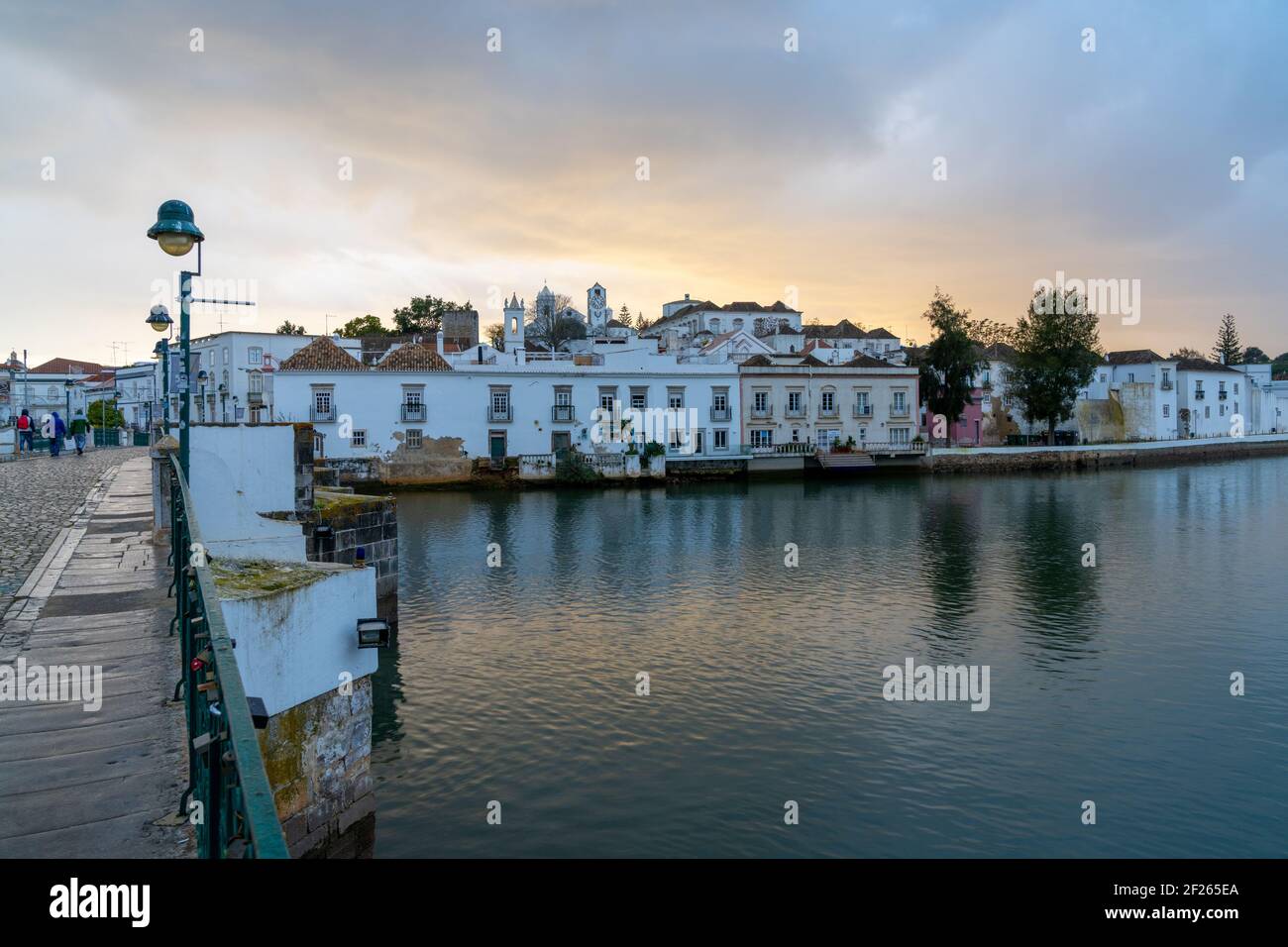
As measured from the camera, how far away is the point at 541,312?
98875mm

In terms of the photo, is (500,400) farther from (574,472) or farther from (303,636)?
(303,636)

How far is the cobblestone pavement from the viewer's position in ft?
37.9

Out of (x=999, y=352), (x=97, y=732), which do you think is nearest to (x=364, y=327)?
(x=999, y=352)

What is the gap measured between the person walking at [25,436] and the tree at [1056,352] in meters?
63.3

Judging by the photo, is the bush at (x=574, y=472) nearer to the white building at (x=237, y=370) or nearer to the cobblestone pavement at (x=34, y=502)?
the white building at (x=237, y=370)

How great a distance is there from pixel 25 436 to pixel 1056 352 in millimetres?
65309

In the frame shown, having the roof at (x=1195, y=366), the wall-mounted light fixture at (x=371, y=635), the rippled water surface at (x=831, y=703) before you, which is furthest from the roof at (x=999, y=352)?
the wall-mounted light fixture at (x=371, y=635)

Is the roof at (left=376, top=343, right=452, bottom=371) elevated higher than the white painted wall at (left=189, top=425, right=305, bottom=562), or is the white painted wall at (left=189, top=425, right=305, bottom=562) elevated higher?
the roof at (left=376, top=343, right=452, bottom=371)

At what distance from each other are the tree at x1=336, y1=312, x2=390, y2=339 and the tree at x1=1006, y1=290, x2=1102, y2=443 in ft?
174

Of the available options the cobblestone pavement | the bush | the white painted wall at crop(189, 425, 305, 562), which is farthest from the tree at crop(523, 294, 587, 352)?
the white painted wall at crop(189, 425, 305, 562)

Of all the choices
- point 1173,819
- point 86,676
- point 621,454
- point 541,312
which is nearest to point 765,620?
point 1173,819

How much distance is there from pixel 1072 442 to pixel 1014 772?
70.6 metres

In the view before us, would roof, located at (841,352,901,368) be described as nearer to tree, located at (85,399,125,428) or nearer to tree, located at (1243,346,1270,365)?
tree, located at (85,399,125,428)
